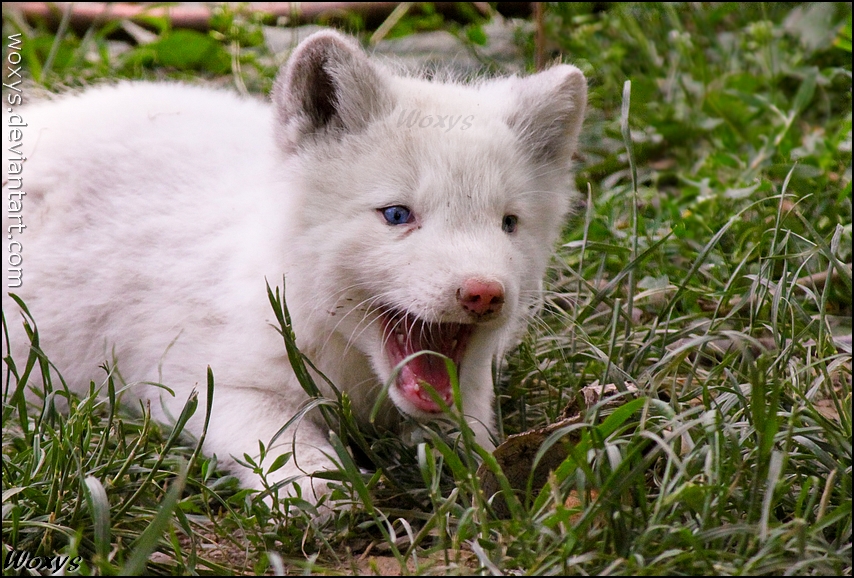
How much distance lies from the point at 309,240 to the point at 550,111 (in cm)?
98

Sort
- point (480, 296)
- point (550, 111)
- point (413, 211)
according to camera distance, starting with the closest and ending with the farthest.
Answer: point (480, 296) → point (413, 211) → point (550, 111)

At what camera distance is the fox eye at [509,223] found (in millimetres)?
3086

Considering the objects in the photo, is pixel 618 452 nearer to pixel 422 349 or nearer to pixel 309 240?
pixel 422 349

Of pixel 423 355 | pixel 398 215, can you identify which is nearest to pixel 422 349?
pixel 423 355

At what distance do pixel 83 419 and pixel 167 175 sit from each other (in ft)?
4.64

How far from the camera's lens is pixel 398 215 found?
2.94 m

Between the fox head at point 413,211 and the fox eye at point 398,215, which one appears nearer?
the fox head at point 413,211

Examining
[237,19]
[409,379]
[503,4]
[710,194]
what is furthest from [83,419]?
[503,4]

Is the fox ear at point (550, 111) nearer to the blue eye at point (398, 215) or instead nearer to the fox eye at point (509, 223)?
the fox eye at point (509, 223)

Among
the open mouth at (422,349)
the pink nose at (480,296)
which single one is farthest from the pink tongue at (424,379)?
the pink nose at (480,296)

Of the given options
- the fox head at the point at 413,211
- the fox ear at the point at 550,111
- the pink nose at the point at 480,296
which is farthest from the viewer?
the fox ear at the point at 550,111

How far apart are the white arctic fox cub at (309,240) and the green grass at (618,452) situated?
0.21 meters

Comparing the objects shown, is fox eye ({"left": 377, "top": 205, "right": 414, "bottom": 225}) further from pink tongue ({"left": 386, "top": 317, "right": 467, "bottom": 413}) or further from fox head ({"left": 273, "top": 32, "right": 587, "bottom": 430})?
pink tongue ({"left": 386, "top": 317, "right": 467, "bottom": 413})

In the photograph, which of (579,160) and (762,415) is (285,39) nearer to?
(579,160)
